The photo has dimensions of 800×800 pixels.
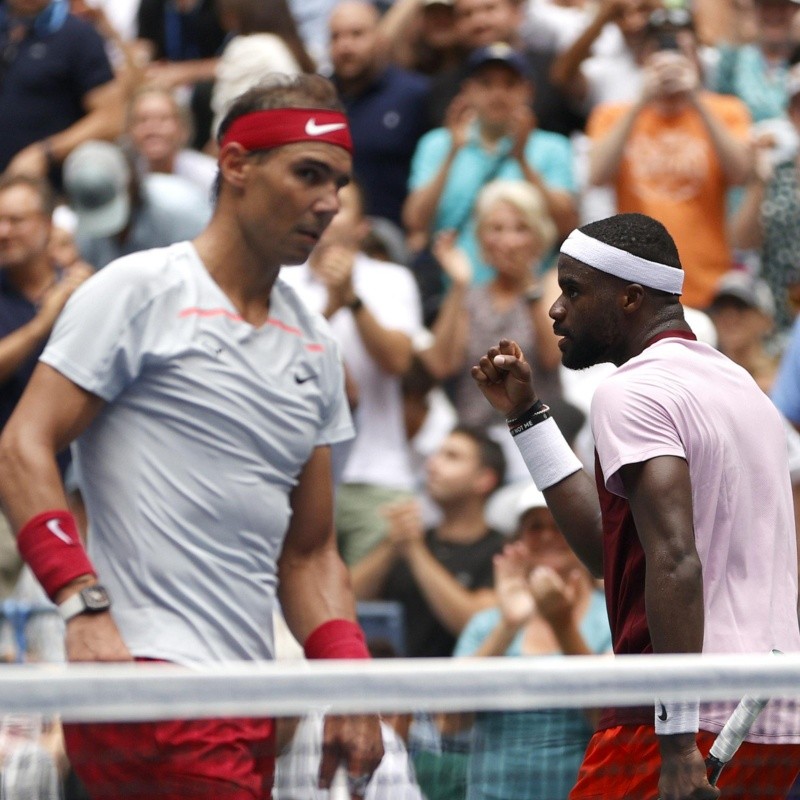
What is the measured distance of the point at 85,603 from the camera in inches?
172

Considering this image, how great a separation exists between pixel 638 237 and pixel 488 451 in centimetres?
380

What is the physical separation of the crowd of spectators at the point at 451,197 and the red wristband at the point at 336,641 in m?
1.58

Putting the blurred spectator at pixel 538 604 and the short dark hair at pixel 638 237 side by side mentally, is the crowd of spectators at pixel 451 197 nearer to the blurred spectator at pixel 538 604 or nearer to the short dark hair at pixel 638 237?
the blurred spectator at pixel 538 604

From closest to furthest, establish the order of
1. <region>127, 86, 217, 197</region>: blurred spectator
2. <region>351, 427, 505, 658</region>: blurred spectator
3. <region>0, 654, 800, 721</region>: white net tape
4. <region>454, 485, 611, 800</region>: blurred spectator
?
<region>0, 654, 800, 721</region>: white net tape, <region>454, 485, 611, 800</region>: blurred spectator, <region>351, 427, 505, 658</region>: blurred spectator, <region>127, 86, 217, 197</region>: blurred spectator

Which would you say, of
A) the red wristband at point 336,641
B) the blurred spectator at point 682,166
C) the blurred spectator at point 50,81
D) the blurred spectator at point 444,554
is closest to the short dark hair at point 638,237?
the red wristband at point 336,641

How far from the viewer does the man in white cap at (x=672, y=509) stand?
12.5ft

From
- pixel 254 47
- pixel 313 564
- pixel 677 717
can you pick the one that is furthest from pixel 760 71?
pixel 677 717

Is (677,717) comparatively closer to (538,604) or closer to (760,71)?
(538,604)

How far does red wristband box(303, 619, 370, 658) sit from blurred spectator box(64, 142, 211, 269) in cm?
401

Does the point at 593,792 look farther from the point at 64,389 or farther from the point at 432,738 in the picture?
the point at 64,389

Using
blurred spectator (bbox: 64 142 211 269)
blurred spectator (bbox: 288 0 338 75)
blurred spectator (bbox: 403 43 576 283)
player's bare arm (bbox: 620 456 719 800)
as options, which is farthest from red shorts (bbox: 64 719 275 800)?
blurred spectator (bbox: 288 0 338 75)

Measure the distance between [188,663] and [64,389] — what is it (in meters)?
0.79

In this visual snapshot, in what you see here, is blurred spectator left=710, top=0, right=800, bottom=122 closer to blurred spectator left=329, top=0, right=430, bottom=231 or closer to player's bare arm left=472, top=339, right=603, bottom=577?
blurred spectator left=329, top=0, right=430, bottom=231

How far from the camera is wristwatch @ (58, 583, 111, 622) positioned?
14.4 ft
